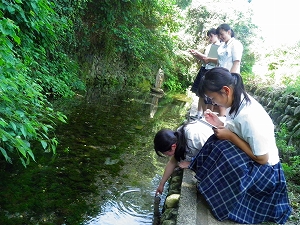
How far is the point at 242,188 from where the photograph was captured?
A: 6.90ft

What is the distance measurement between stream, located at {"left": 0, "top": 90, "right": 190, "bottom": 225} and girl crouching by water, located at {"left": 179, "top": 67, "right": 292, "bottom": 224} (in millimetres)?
834

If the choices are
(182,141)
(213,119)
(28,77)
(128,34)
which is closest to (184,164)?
(182,141)

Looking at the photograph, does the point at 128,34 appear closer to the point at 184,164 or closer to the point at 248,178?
the point at 184,164

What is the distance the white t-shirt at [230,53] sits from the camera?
435 centimetres

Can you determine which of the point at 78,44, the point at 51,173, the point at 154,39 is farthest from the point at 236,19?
the point at 51,173

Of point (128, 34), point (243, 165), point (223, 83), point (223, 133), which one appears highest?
point (223, 83)

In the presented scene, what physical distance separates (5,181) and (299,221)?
2.56 meters

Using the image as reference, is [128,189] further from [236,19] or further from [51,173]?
[236,19]

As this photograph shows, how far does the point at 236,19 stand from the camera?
18.1m

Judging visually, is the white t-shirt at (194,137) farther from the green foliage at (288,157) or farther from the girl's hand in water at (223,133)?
the green foliage at (288,157)

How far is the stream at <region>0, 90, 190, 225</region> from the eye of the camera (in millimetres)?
2482

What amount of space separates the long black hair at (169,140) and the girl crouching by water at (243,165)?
21.9 inches

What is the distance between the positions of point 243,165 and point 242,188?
16 cm

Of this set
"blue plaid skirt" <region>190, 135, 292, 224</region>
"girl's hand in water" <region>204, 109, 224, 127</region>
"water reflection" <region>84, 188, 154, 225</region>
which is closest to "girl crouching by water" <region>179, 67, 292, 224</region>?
"blue plaid skirt" <region>190, 135, 292, 224</region>
